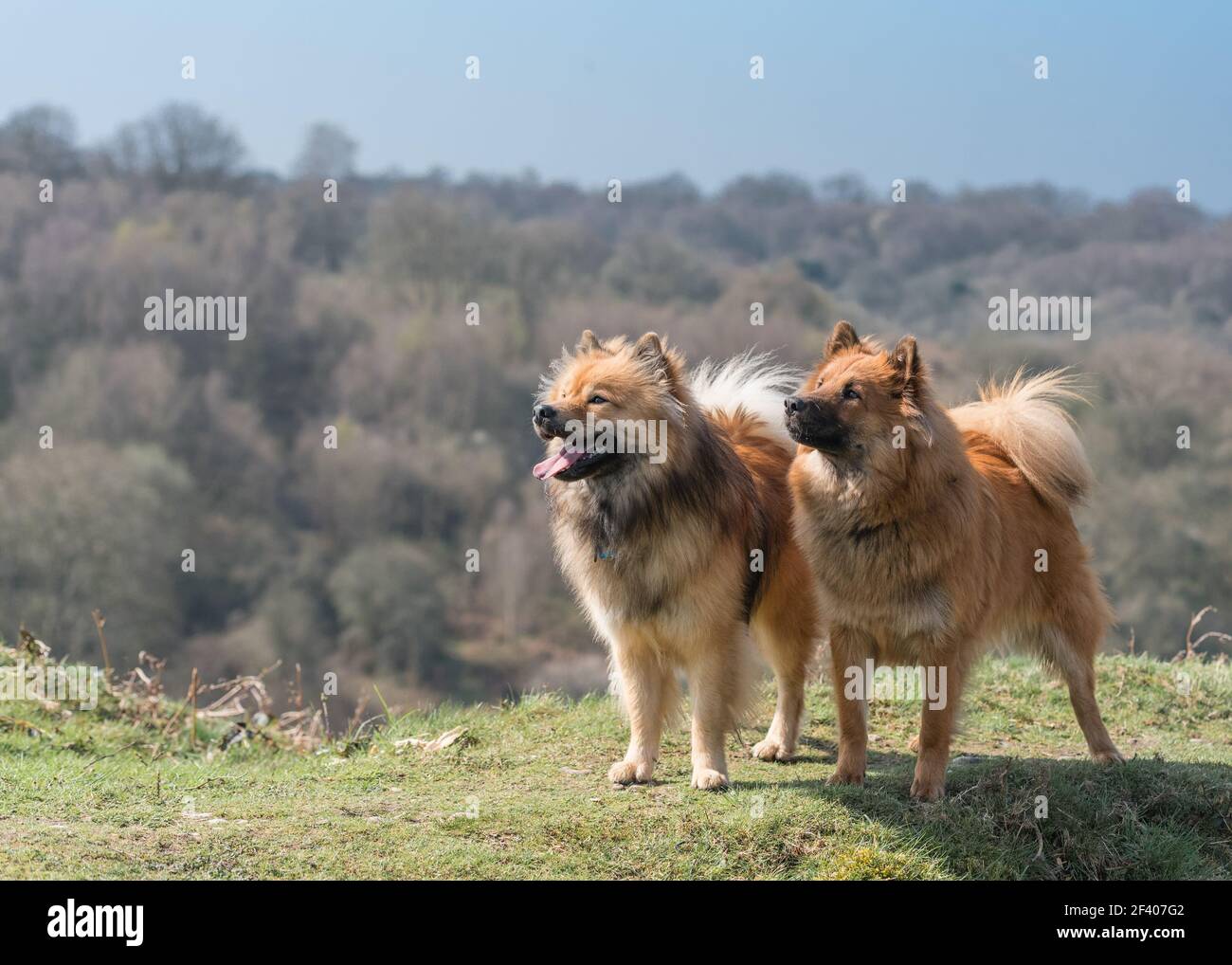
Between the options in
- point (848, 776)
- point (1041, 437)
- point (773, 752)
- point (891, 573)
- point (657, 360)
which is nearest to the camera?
point (891, 573)

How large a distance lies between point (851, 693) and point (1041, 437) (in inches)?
72.0

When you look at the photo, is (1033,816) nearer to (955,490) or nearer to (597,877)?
(955,490)

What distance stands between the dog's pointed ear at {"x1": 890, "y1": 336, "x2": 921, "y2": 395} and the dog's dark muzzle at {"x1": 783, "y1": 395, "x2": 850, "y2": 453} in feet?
1.28

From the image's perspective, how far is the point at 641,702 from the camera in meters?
6.58

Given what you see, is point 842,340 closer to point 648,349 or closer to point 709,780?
point 648,349

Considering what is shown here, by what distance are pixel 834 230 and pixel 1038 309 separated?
202ft

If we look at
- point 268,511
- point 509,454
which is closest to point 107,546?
point 268,511

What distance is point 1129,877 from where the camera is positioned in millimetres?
5863

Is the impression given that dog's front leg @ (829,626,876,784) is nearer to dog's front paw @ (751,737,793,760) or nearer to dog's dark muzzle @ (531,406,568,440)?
dog's front paw @ (751,737,793,760)

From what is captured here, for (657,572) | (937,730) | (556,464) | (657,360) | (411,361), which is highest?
(411,361)

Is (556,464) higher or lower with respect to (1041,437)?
lower

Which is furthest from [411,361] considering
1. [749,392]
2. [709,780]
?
[709,780]

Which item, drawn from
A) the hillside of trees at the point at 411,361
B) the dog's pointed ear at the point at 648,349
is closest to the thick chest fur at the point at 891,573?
the dog's pointed ear at the point at 648,349

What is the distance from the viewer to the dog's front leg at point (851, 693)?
6297 mm
